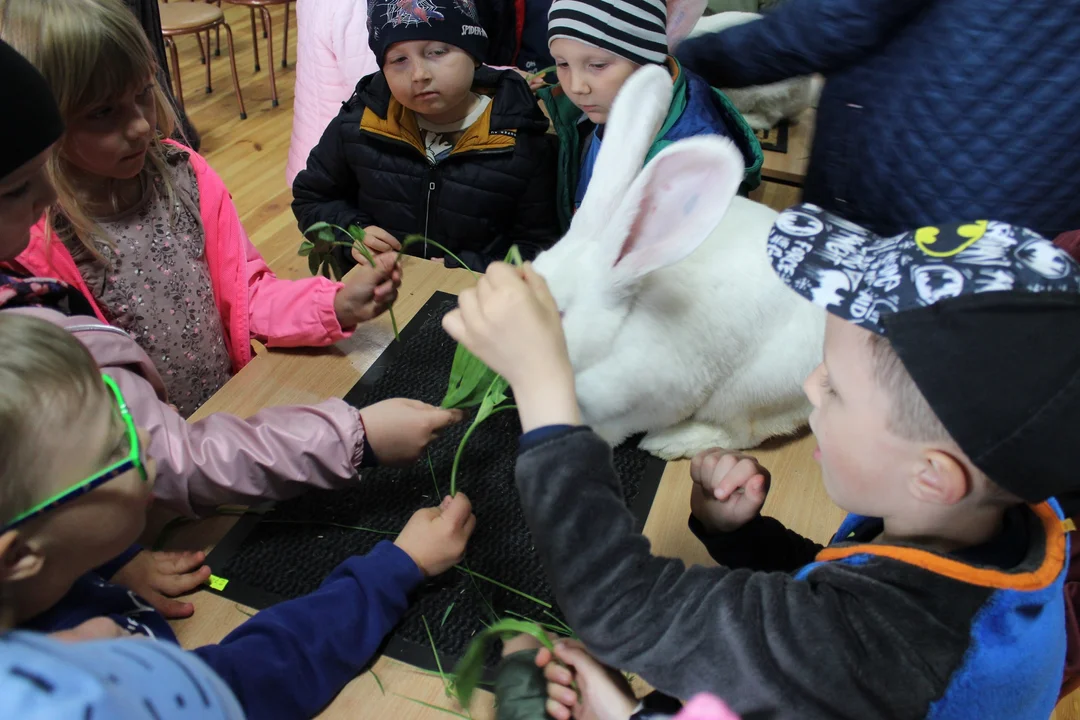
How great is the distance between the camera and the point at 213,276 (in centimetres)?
126

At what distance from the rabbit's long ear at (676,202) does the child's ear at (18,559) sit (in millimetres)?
613

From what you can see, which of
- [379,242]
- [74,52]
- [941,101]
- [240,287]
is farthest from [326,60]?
[941,101]

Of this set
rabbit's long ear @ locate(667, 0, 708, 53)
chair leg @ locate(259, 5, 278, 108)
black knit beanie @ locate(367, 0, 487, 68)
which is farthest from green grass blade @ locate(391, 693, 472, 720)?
chair leg @ locate(259, 5, 278, 108)

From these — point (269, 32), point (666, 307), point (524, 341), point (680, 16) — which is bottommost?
point (269, 32)

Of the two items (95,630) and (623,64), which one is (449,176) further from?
(95,630)

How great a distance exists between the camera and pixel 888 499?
0.56 metres

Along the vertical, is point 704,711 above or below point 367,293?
above

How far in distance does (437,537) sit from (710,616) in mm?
375

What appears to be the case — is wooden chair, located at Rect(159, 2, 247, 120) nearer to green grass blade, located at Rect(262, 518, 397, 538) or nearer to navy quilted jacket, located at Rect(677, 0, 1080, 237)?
green grass blade, located at Rect(262, 518, 397, 538)

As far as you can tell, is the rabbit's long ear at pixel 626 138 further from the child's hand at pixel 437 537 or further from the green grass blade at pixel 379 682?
the green grass blade at pixel 379 682

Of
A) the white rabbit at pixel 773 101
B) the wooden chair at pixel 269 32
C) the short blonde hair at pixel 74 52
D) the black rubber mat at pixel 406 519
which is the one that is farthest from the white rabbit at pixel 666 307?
the wooden chair at pixel 269 32

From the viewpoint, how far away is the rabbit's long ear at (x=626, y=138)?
847mm

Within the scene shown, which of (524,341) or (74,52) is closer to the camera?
(524,341)

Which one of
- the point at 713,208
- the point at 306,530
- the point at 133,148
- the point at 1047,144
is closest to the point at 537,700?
the point at 306,530
